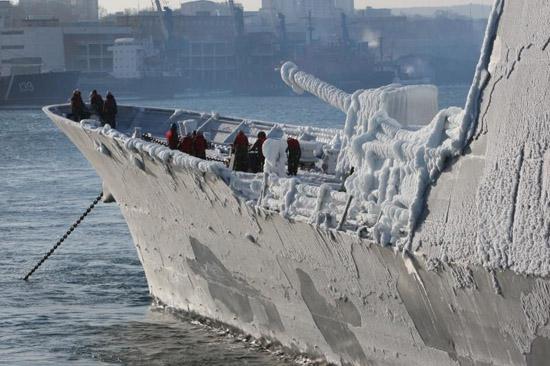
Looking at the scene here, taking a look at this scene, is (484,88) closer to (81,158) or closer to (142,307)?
(142,307)

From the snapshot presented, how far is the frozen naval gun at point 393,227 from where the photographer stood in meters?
14.2

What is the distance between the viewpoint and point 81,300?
25.5 m

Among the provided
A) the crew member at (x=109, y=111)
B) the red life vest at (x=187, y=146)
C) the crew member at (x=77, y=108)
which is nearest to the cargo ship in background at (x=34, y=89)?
the crew member at (x=109, y=111)

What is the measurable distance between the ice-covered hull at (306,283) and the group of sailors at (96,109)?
1893mm

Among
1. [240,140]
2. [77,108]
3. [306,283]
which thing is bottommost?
[306,283]

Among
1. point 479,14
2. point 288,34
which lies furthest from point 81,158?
point 479,14

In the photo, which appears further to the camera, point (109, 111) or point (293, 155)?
point (109, 111)

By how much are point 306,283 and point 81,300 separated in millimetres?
7725

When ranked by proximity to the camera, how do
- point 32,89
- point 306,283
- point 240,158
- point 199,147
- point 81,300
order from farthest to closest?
point 32,89 < point 81,300 < point 199,147 < point 240,158 < point 306,283

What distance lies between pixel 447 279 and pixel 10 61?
129 m

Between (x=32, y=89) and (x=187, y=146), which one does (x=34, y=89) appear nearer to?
(x=32, y=89)

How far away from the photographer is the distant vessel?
124125mm

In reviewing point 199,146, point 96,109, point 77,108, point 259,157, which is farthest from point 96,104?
point 259,157

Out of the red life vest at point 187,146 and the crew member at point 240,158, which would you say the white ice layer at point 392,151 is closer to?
the crew member at point 240,158
